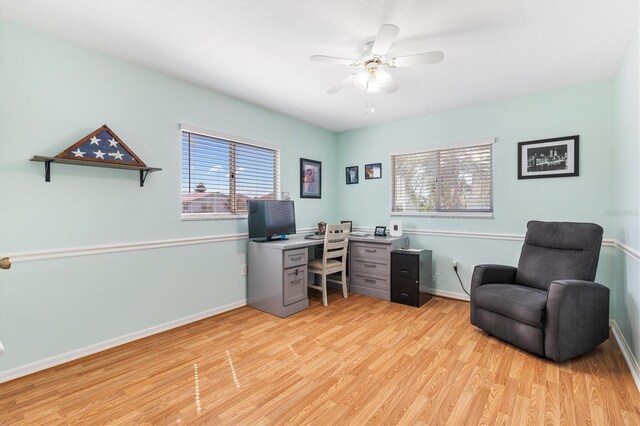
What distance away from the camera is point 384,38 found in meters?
1.90

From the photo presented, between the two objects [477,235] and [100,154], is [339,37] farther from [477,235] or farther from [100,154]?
[477,235]

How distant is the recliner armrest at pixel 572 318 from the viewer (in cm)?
217

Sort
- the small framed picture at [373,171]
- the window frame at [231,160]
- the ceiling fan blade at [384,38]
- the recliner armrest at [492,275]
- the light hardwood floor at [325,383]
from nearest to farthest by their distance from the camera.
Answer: the light hardwood floor at [325,383]
the ceiling fan blade at [384,38]
the recliner armrest at [492,275]
the window frame at [231,160]
the small framed picture at [373,171]

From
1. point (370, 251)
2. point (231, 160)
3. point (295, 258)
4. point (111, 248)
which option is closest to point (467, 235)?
point (370, 251)

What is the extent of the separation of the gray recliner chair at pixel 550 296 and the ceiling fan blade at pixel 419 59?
6.07 feet

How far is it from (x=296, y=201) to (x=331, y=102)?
141 cm

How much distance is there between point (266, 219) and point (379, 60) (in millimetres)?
2034

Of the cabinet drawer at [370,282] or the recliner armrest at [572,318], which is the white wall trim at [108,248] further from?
the recliner armrest at [572,318]

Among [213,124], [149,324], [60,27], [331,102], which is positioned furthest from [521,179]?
[60,27]

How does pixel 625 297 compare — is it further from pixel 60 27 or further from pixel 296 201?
pixel 60 27

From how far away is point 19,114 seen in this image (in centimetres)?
208

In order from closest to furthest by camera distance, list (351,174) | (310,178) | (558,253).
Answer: (558,253) < (310,178) < (351,174)

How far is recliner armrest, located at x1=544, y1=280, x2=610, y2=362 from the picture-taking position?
2166mm

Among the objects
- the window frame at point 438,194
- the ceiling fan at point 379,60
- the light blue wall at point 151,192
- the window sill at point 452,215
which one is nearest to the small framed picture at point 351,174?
the window frame at point 438,194
